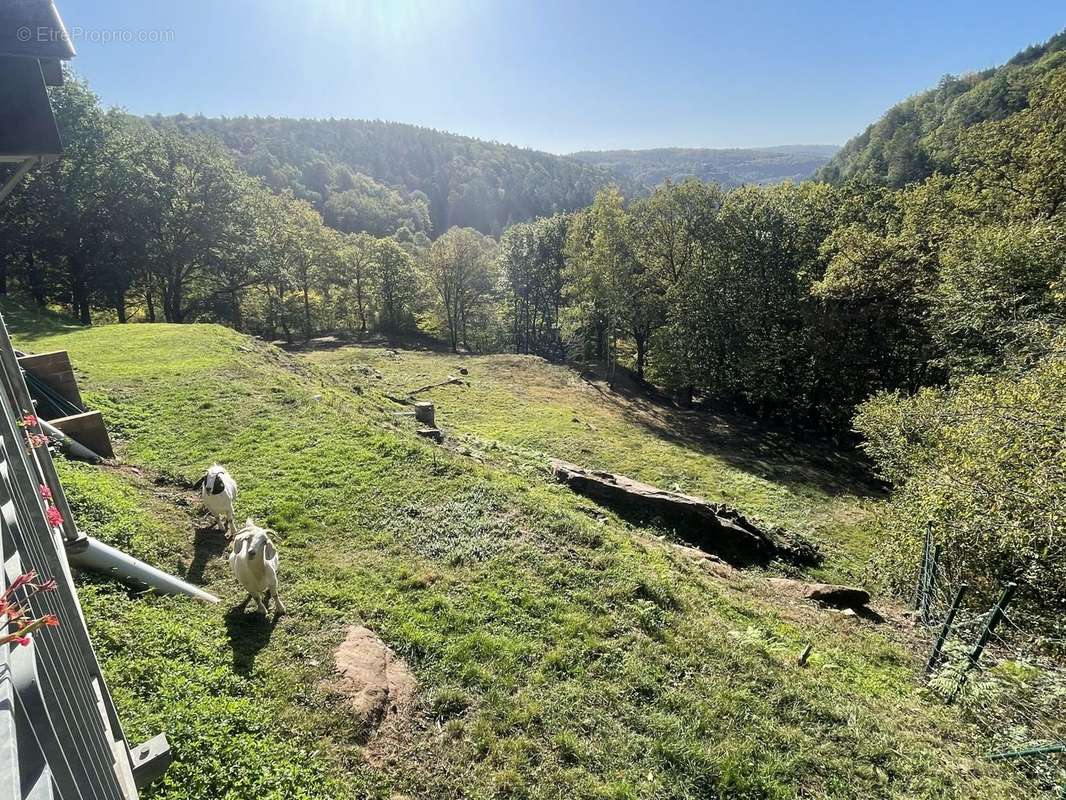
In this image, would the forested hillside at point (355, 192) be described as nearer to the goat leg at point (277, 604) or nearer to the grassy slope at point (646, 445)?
the grassy slope at point (646, 445)

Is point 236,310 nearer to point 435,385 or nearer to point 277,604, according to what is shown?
point 435,385

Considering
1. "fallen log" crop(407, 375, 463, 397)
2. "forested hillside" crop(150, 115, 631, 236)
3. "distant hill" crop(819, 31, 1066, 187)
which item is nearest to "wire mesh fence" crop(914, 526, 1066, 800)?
"fallen log" crop(407, 375, 463, 397)

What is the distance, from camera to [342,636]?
7699mm

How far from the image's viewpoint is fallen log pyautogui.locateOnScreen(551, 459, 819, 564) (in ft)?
50.3

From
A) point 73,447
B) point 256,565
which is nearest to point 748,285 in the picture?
point 256,565

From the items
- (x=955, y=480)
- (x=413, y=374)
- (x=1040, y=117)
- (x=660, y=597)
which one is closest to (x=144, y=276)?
(x=413, y=374)

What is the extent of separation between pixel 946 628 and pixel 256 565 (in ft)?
37.7

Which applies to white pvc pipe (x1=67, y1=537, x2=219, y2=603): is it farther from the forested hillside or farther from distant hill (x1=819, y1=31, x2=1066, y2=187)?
the forested hillside

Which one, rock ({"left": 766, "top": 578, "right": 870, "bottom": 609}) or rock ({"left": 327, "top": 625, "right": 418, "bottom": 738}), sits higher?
rock ({"left": 327, "top": 625, "right": 418, "bottom": 738})

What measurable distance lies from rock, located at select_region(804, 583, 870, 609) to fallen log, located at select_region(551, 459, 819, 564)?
2484mm

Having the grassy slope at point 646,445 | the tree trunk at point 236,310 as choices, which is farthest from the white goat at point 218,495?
the tree trunk at point 236,310

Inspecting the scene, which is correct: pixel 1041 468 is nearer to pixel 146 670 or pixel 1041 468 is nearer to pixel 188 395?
pixel 146 670

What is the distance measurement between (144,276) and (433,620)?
1724 inches

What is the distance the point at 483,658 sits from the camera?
7.74 m
